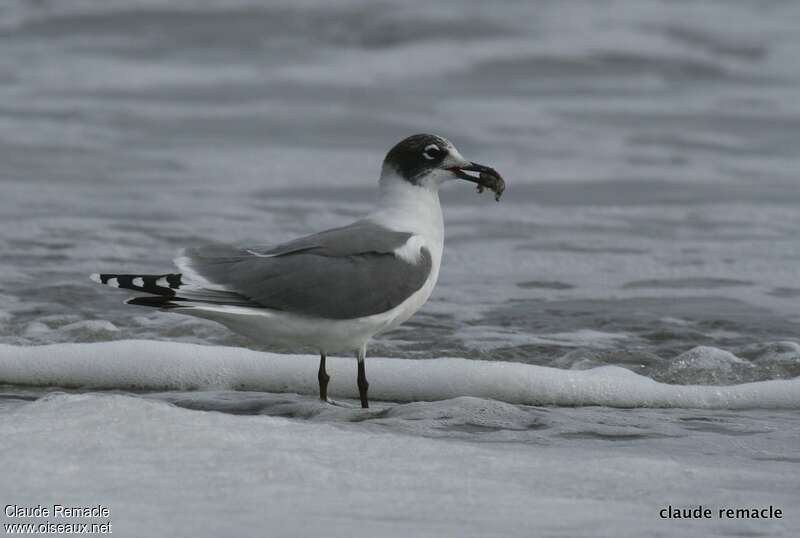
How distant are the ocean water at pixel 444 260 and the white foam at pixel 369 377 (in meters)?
0.01

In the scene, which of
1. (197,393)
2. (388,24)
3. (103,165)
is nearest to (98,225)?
(103,165)

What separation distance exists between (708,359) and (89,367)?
2679 millimetres

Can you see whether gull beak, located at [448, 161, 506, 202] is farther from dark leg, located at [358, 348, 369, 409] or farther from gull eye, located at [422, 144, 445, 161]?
dark leg, located at [358, 348, 369, 409]

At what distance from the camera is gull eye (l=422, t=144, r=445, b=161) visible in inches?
228

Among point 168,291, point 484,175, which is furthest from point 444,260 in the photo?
point 168,291

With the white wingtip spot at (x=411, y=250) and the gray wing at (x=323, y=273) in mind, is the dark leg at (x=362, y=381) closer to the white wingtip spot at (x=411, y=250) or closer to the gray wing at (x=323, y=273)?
the gray wing at (x=323, y=273)

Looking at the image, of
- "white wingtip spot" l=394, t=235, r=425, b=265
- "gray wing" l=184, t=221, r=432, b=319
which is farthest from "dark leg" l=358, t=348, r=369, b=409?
"white wingtip spot" l=394, t=235, r=425, b=265

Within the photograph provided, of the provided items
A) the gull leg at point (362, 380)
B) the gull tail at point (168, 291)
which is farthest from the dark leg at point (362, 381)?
the gull tail at point (168, 291)

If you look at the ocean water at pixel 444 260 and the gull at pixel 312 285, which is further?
the gull at pixel 312 285

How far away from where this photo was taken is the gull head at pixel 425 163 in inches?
227

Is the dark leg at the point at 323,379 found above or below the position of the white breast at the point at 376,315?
below

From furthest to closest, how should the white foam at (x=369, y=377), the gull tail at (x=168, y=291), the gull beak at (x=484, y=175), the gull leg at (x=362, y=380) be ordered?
the gull beak at (x=484, y=175), the white foam at (x=369, y=377), the gull leg at (x=362, y=380), the gull tail at (x=168, y=291)

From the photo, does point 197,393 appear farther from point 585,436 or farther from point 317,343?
point 585,436

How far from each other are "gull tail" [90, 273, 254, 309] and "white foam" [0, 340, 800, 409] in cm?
81
